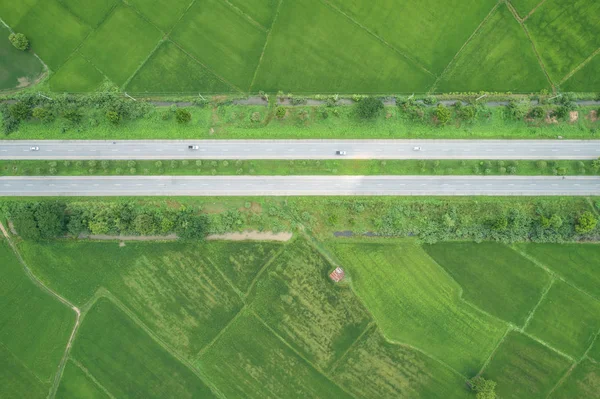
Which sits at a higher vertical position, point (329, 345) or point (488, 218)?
point (488, 218)

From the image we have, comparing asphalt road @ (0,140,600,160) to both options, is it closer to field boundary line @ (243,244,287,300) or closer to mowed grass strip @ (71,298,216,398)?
field boundary line @ (243,244,287,300)

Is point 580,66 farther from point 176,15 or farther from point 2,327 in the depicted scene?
point 2,327

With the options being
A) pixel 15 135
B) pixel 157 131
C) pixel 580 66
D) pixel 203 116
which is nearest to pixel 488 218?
pixel 580 66

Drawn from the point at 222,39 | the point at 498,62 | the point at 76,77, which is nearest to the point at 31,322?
the point at 76,77

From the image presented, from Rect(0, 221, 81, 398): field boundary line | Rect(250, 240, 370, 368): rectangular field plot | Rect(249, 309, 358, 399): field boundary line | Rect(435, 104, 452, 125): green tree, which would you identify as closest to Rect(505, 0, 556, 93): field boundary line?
Rect(435, 104, 452, 125): green tree

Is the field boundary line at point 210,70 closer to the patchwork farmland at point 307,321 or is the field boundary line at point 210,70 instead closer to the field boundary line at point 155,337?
the patchwork farmland at point 307,321

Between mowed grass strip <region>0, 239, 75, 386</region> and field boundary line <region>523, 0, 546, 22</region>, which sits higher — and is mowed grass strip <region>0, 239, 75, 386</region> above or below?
below
